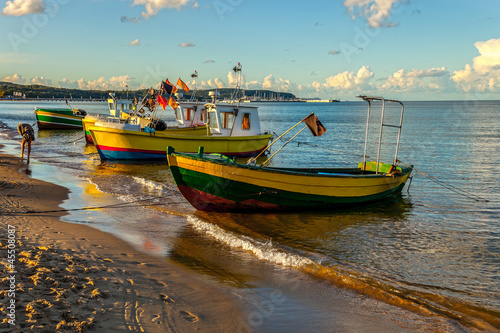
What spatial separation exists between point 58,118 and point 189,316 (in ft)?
124

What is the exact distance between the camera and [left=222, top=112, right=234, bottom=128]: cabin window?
2148cm

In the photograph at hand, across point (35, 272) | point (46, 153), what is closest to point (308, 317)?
point (35, 272)

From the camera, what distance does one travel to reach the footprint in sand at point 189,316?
468 cm

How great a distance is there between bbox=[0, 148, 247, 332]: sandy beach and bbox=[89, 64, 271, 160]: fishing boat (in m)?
12.0

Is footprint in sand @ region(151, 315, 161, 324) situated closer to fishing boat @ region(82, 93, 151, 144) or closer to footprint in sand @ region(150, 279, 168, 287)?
footprint in sand @ region(150, 279, 168, 287)

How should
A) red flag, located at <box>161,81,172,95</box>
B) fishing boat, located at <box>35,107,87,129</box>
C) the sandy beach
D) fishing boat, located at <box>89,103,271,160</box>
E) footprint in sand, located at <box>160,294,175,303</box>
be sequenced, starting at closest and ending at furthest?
the sandy beach, footprint in sand, located at <box>160,294,175,303</box>, fishing boat, located at <box>89,103,271,160</box>, red flag, located at <box>161,81,172,95</box>, fishing boat, located at <box>35,107,87,129</box>

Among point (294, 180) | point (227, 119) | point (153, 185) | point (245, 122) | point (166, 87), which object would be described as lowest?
point (153, 185)

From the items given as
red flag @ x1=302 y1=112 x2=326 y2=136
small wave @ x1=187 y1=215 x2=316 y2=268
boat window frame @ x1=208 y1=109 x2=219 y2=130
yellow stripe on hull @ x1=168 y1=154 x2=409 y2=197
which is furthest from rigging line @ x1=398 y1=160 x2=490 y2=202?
boat window frame @ x1=208 y1=109 x2=219 y2=130

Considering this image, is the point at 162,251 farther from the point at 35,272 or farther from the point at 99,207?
the point at 99,207

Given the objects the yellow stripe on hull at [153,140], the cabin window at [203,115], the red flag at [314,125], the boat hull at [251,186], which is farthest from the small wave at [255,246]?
the cabin window at [203,115]

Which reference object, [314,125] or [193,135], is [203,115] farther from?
[314,125]

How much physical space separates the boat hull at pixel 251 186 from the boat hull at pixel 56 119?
31.8 metres

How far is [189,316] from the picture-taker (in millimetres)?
4770

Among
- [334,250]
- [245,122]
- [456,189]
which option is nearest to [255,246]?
[334,250]
